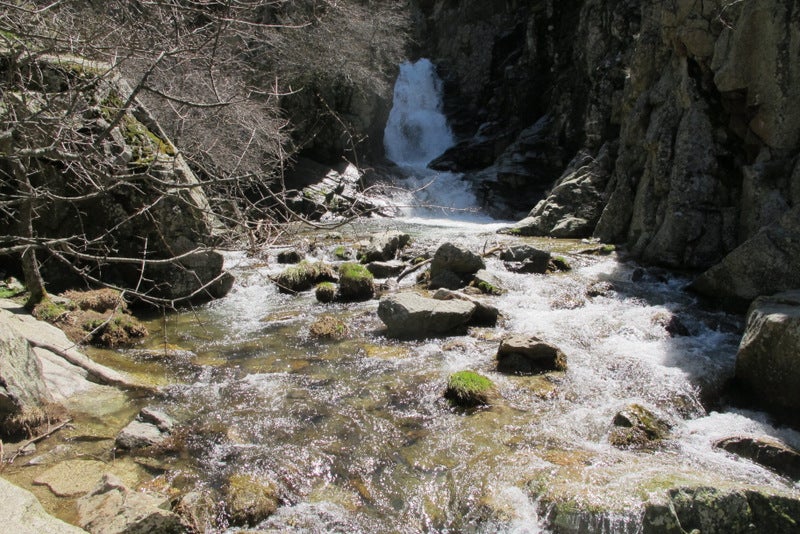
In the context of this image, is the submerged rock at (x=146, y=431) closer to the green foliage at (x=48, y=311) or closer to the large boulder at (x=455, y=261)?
the green foliage at (x=48, y=311)

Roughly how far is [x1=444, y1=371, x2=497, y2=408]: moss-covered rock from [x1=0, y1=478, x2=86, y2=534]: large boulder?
11.9 feet

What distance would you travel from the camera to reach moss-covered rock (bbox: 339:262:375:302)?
10.1 metres

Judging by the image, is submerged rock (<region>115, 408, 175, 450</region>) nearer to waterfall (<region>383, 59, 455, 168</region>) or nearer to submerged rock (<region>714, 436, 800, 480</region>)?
submerged rock (<region>714, 436, 800, 480</region>)

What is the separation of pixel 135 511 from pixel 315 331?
4.71 m

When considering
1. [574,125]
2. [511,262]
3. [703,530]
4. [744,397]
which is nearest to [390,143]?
[574,125]

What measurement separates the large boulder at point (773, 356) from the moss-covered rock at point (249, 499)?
4.94 meters

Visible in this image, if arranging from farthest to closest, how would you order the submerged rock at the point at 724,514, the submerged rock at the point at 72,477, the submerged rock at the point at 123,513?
the submerged rock at the point at 72,477 < the submerged rock at the point at 724,514 < the submerged rock at the point at 123,513

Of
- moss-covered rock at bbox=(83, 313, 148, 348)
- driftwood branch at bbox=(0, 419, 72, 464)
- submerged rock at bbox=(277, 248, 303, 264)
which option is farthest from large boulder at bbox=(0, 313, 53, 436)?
submerged rock at bbox=(277, 248, 303, 264)

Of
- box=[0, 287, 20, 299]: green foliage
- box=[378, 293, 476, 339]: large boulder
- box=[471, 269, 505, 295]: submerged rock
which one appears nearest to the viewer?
box=[0, 287, 20, 299]: green foliage

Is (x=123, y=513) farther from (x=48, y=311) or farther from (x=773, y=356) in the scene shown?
(x=773, y=356)

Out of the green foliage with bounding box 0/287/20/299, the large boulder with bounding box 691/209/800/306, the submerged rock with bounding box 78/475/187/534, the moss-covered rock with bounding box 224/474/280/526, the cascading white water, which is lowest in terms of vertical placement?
the moss-covered rock with bounding box 224/474/280/526

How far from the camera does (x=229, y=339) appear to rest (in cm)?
800

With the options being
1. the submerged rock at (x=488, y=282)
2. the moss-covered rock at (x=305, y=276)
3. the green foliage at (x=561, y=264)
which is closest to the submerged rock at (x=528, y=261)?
the green foliage at (x=561, y=264)

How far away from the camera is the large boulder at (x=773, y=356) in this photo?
18.0 ft
